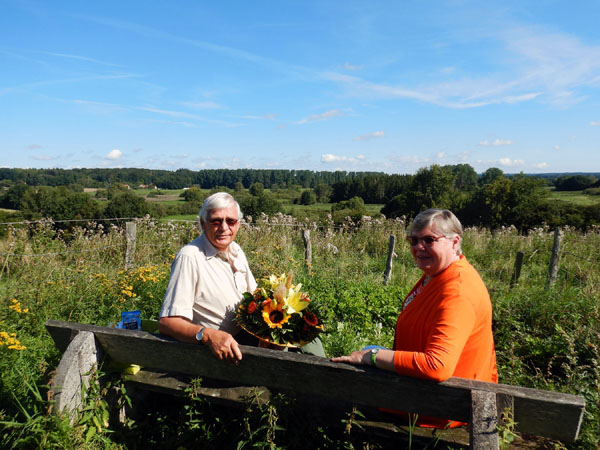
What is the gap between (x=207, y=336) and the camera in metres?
2.09

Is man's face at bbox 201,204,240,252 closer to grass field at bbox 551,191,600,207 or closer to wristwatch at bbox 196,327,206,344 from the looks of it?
wristwatch at bbox 196,327,206,344

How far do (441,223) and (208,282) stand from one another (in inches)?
59.0

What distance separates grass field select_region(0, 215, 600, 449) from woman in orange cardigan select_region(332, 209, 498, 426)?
555 millimetres

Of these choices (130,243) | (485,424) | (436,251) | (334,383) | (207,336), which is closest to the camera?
(485,424)

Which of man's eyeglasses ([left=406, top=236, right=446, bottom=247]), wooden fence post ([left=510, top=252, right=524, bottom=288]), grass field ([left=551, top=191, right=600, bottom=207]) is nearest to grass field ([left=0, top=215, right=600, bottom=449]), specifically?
wooden fence post ([left=510, top=252, right=524, bottom=288])

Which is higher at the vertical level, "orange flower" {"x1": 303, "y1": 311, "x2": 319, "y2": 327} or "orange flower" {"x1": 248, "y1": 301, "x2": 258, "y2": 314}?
"orange flower" {"x1": 248, "y1": 301, "x2": 258, "y2": 314}

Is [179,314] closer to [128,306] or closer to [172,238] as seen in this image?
[128,306]

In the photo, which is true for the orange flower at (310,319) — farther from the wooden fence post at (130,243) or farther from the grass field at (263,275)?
the wooden fence post at (130,243)

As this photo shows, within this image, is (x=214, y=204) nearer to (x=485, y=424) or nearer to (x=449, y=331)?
(x=449, y=331)

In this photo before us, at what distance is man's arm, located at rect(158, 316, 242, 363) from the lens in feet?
6.66

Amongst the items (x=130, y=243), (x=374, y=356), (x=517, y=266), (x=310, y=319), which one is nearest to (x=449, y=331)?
(x=374, y=356)

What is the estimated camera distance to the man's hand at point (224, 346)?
6.64 feet

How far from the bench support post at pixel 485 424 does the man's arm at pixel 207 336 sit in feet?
3.74

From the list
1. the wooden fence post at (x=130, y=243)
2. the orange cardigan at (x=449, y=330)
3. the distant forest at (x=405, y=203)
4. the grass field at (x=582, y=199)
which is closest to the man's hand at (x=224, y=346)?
the orange cardigan at (x=449, y=330)
